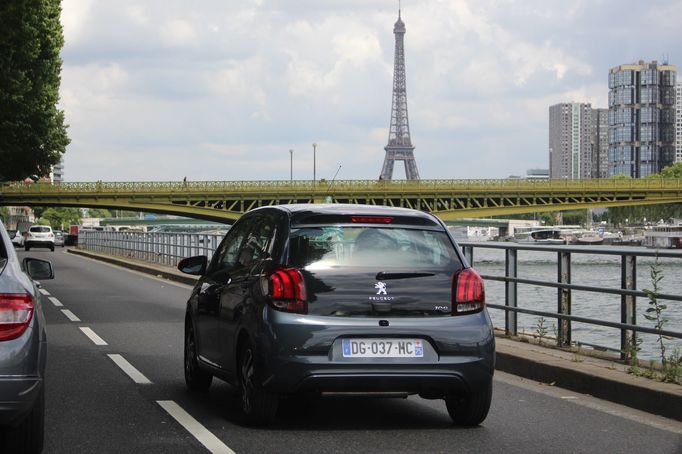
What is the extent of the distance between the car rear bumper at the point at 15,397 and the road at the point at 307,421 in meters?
0.91

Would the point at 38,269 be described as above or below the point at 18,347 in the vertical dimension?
above

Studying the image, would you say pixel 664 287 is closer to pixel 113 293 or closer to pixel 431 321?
pixel 431 321

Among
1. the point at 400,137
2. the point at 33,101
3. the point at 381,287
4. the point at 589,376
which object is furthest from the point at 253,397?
the point at 400,137

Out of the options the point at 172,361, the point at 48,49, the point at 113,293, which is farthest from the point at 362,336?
the point at 48,49

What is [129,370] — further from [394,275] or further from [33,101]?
[33,101]

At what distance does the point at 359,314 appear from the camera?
7273mm

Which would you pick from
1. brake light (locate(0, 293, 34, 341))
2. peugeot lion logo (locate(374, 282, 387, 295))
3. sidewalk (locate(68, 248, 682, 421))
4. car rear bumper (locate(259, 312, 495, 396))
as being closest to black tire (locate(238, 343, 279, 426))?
car rear bumper (locate(259, 312, 495, 396))

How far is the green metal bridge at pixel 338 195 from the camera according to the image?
3282 inches

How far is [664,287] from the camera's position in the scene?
990 cm

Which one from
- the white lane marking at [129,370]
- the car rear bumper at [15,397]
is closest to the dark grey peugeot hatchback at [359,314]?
the car rear bumper at [15,397]

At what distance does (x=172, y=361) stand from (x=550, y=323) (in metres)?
3.87

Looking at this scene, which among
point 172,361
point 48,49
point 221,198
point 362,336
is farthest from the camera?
point 221,198

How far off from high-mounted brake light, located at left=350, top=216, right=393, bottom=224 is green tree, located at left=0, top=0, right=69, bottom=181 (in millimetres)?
32506

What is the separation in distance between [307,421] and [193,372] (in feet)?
5.26
